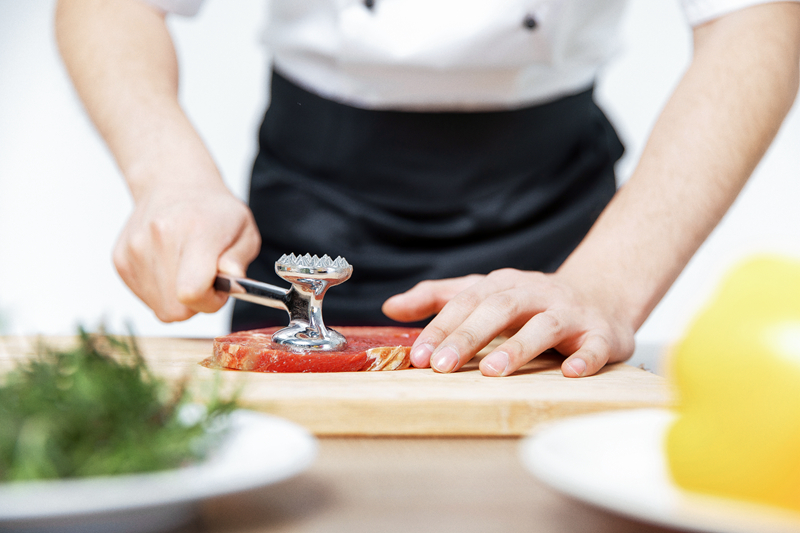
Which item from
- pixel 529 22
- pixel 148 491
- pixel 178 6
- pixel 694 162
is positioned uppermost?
pixel 178 6

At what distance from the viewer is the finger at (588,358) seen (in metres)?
0.90

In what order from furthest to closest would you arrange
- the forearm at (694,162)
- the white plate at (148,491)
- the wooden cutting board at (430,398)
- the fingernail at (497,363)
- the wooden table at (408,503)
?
the forearm at (694,162), the fingernail at (497,363), the wooden cutting board at (430,398), the wooden table at (408,503), the white plate at (148,491)

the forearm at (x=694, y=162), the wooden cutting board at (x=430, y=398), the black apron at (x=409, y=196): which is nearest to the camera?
the wooden cutting board at (x=430, y=398)

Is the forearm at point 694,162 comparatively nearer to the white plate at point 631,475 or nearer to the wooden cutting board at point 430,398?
the wooden cutting board at point 430,398

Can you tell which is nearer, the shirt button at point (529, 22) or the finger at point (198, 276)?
the finger at point (198, 276)

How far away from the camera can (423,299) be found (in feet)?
3.64

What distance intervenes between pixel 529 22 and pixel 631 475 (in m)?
1.00

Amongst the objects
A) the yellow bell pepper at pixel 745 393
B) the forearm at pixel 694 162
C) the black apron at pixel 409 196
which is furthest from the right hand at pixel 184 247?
the yellow bell pepper at pixel 745 393

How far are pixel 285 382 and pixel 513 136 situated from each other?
0.77m

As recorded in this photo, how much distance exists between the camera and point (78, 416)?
0.41 meters

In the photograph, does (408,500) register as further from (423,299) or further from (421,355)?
(423,299)

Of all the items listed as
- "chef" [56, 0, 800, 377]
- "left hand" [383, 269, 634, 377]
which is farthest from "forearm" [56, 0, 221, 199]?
"left hand" [383, 269, 634, 377]

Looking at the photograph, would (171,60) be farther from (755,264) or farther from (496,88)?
(755,264)

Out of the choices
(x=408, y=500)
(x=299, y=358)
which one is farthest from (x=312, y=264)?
(x=408, y=500)
